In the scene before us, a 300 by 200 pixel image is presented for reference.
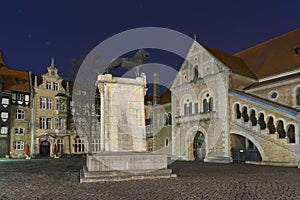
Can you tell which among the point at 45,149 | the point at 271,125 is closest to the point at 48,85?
the point at 45,149

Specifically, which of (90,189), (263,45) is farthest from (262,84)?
(90,189)

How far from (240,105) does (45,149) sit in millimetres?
29247

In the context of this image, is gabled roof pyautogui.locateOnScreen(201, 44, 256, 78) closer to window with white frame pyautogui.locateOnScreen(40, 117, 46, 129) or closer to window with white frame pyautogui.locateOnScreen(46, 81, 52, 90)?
window with white frame pyautogui.locateOnScreen(46, 81, 52, 90)

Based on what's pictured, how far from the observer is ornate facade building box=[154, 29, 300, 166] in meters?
21.5

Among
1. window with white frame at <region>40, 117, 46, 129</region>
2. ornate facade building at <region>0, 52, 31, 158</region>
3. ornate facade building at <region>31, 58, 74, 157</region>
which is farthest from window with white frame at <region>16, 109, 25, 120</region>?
window with white frame at <region>40, 117, 46, 129</region>

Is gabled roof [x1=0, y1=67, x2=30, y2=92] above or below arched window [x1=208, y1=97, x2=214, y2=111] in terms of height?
above

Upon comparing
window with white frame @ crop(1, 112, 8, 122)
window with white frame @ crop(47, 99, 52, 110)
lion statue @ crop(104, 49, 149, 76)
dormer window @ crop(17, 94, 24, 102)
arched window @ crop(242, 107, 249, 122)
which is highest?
dormer window @ crop(17, 94, 24, 102)

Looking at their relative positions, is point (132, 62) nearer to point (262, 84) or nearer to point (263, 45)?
point (262, 84)

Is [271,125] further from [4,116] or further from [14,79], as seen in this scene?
[14,79]

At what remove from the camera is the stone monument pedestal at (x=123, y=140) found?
11.5m

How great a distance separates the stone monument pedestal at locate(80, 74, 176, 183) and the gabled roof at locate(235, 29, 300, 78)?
16.9 meters

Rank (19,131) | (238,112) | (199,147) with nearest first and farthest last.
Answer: (238,112), (199,147), (19,131)

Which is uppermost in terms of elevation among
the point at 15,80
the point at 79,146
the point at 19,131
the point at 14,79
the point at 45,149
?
the point at 14,79

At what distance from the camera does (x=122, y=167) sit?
38.4 ft
